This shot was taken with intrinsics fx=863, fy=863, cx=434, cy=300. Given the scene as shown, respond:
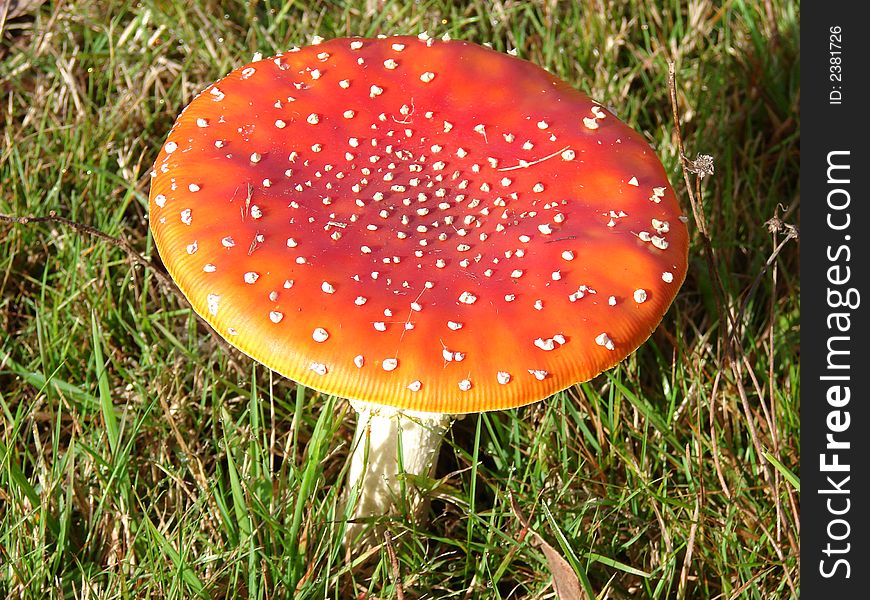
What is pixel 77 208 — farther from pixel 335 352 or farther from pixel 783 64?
pixel 783 64

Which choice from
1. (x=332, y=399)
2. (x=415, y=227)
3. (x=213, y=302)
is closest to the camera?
(x=213, y=302)

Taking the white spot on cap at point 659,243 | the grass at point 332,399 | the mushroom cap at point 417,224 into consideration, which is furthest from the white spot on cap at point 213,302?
the white spot on cap at point 659,243

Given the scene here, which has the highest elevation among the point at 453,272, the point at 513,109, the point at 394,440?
the point at 513,109

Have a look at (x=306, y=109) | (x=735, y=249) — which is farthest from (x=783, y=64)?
(x=306, y=109)

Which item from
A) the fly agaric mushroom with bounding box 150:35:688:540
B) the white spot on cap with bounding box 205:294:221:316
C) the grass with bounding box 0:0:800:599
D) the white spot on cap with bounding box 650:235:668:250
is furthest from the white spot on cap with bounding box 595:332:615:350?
the white spot on cap with bounding box 205:294:221:316

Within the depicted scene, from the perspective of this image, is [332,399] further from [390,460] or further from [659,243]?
[659,243]

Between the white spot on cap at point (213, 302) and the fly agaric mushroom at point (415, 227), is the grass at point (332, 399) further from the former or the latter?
the white spot on cap at point (213, 302)

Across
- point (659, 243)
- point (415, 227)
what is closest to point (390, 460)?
point (415, 227)
